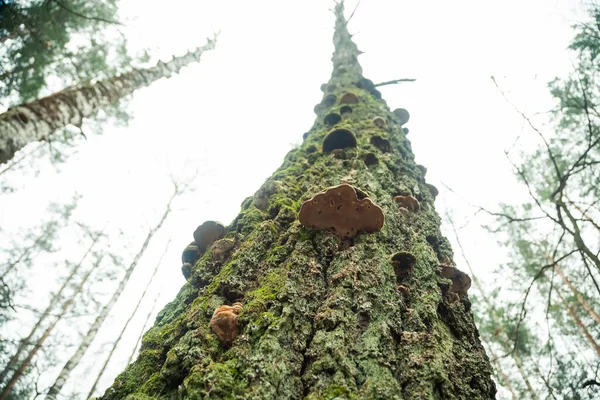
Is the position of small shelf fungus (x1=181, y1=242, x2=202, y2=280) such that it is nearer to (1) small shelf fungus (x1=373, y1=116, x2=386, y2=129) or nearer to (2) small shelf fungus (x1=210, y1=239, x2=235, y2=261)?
(2) small shelf fungus (x1=210, y1=239, x2=235, y2=261)

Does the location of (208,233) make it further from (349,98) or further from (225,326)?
(349,98)

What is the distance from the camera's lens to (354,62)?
30.8ft

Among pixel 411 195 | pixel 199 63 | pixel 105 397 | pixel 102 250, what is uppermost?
pixel 199 63

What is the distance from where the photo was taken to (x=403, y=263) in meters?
2.68

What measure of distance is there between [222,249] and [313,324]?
3.99ft

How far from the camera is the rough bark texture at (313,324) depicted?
1719 mm

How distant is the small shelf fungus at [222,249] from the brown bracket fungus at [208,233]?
0.95 ft

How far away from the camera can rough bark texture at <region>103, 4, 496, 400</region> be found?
1719mm

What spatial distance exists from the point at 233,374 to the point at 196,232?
6.15ft

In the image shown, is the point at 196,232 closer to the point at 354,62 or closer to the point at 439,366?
the point at 439,366

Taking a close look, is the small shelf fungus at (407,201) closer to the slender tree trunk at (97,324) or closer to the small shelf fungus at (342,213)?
the small shelf fungus at (342,213)

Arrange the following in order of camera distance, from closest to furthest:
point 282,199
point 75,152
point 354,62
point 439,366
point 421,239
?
1. point 439,366
2. point 421,239
3. point 282,199
4. point 354,62
5. point 75,152

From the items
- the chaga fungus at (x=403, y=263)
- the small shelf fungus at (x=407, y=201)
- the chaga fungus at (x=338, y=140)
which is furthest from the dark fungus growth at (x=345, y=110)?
the chaga fungus at (x=403, y=263)

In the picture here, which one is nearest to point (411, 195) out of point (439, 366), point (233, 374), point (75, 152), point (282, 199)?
point (282, 199)
